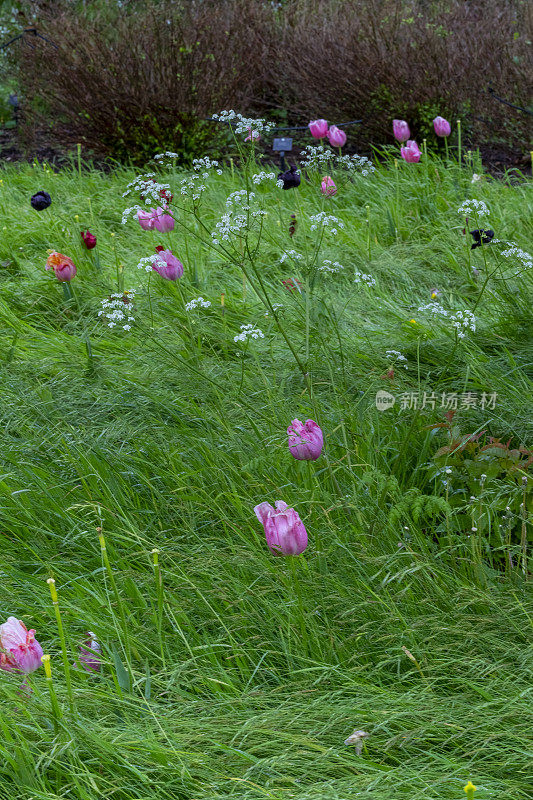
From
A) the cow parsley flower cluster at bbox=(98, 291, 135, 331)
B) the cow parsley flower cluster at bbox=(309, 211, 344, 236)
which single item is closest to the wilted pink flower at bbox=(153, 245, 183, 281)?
the cow parsley flower cluster at bbox=(98, 291, 135, 331)

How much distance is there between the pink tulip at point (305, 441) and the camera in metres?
1.66

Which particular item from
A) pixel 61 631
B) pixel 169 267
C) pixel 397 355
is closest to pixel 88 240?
pixel 169 267

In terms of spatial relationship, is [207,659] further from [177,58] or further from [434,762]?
[177,58]

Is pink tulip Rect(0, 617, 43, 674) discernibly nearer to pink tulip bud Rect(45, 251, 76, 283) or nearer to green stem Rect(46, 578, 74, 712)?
green stem Rect(46, 578, 74, 712)

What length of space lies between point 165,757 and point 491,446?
3.27 feet

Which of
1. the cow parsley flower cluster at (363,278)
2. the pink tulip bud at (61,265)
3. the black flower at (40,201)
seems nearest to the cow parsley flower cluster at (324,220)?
the cow parsley flower cluster at (363,278)

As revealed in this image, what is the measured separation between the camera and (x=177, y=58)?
559cm

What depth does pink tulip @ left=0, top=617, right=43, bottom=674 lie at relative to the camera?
4.40 feet

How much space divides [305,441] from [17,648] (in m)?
0.64

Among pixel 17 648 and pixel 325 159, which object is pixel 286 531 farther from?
pixel 325 159

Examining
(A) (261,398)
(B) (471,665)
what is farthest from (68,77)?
(B) (471,665)

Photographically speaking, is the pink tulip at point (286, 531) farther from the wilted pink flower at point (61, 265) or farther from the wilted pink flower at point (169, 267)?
the wilted pink flower at point (61, 265)

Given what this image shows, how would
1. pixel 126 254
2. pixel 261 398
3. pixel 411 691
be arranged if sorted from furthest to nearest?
pixel 126 254
pixel 261 398
pixel 411 691

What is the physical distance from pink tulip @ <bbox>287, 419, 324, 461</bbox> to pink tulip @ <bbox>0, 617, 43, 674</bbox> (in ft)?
1.94
